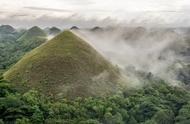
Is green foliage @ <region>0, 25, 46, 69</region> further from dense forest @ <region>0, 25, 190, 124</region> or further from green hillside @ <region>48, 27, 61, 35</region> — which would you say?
dense forest @ <region>0, 25, 190, 124</region>

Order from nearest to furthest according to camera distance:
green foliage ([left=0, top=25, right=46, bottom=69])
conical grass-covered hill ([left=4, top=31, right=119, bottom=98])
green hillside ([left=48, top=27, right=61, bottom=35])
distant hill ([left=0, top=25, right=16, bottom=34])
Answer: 1. conical grass-covered hill ([left=4, top=31, right=119, bottom=98])
2. green foliage ([left=0, top=25, right=46, bottom=69])
3. green hillside ([left=48, top=27, right=61, bottom=35])
4. distant hill ([left=0, top=25, right=16, bottom=34])

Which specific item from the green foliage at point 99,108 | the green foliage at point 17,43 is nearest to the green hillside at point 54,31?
the green foliage at point 17,43

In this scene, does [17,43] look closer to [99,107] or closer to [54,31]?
[54,31]

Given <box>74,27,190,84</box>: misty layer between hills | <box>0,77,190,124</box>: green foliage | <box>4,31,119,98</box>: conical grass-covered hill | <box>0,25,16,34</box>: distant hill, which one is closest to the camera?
<box>0,77,190,124</box>: green foliage

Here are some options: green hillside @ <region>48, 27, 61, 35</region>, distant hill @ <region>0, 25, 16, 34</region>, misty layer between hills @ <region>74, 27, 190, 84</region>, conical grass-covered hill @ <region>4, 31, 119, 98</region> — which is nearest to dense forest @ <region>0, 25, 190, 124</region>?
conical grass-covered hill @ <region>4, 31, 119, 98</region>

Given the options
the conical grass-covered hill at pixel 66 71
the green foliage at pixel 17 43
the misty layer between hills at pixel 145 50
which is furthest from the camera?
the green foliage at pixel 17 43

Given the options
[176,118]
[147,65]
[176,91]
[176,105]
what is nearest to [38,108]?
[176,118]

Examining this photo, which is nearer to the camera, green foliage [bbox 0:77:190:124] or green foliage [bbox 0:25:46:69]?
green foliage [bbox 0:77:190:124]

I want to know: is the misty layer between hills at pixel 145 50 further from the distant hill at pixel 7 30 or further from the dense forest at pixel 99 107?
the distant hill at pixel 7 30

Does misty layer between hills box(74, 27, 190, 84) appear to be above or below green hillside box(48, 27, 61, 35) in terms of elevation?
below
